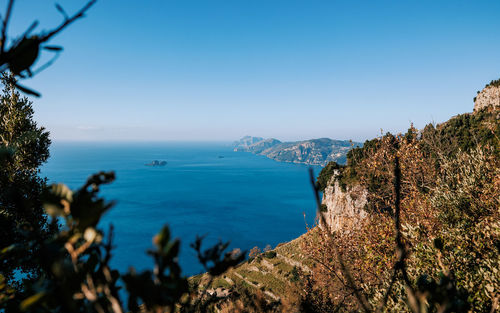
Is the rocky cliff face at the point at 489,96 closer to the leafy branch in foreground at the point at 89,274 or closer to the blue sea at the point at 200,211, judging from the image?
the blue sea at the point at 200,211

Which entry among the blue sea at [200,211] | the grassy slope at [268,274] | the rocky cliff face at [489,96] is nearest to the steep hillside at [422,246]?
the grassy slope at [268,274]

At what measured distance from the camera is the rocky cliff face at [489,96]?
199 ft

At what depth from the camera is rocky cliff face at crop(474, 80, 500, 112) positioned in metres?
60.6

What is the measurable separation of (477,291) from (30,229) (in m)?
9.40

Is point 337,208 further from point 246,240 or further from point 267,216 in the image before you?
point 267,216

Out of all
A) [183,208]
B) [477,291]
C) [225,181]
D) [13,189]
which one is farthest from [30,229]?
[225,181]

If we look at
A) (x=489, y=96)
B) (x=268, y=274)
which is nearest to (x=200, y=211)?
(x=268, y=274)

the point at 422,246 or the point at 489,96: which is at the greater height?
the point at 489,96

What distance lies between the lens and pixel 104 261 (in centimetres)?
140

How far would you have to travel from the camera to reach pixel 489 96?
208ft

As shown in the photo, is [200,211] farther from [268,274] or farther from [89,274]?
[89,274]

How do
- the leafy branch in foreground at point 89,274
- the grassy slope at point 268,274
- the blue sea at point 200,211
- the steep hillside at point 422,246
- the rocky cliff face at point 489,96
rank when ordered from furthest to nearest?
the blue sea at point 200,211 < the rocky cliff face at point 489,96 < the grassy slope at point 268,274 < the steep hillside at point 422,246 < the leafy branch in foreground at point 89,274

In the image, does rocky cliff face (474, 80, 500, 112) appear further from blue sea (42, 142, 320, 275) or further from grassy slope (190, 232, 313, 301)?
blue sea (42, 142, 320, 275)

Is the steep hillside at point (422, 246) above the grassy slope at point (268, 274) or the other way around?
above
